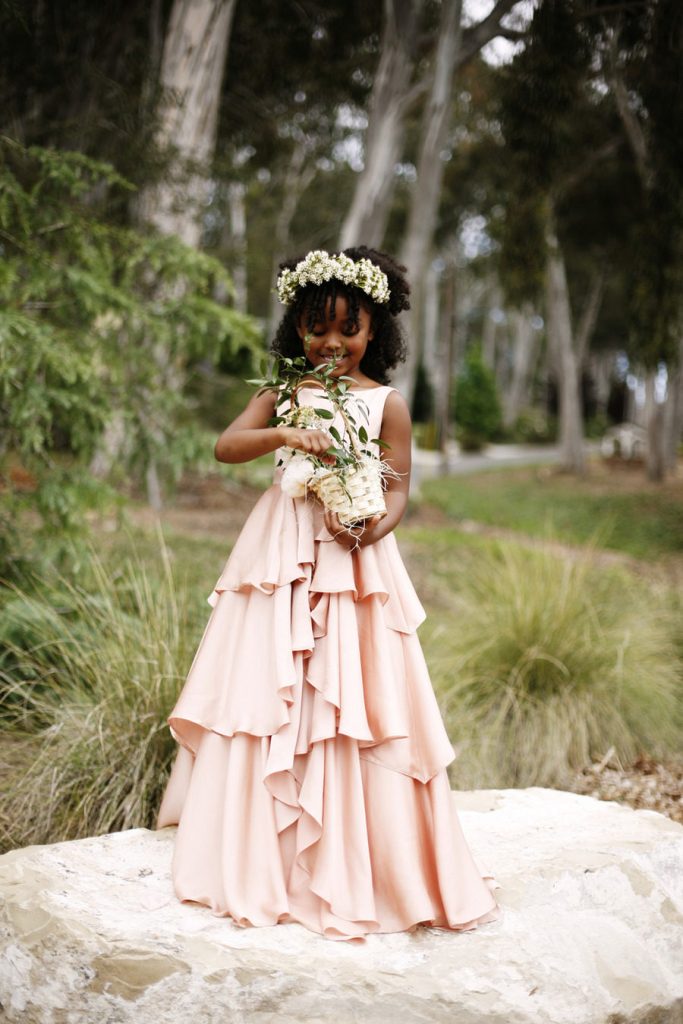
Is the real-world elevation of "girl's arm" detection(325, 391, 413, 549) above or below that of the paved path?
below

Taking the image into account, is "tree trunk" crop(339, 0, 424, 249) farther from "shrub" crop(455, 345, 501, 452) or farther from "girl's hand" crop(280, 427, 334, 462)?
"shrub" crop(455, 345, 501, 452)

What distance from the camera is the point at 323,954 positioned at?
7.43ft

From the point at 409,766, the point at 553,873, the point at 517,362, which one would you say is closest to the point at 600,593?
the point at 553,873

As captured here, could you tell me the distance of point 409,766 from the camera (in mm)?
2512

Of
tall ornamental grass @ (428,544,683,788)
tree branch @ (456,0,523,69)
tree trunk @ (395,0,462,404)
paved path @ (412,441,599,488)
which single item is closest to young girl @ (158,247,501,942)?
tall ornamental grass @ (428,544,683,788)

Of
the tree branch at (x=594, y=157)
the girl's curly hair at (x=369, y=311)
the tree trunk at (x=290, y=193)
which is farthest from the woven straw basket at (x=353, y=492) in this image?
the tree trunk at (x=290, y=193)

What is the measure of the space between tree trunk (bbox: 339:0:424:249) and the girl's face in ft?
22.2

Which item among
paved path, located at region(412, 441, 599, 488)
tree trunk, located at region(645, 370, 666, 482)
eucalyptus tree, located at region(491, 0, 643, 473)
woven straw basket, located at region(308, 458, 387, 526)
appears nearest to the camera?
woven straw basket, located at region(308, 458, 387, 526)

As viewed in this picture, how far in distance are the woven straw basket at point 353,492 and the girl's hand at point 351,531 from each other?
0.03 metres

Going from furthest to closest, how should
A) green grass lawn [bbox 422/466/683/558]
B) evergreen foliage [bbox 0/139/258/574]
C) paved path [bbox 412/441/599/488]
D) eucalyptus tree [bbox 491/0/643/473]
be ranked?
paved path [bbox 412/441/599/488], green grass lawn [bbox 422/466/683/558], eucalyptus tree [bbox 491/0/643/473], evergreen foliage [bbox 0/139/258/574]

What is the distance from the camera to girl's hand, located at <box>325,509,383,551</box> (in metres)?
2.47

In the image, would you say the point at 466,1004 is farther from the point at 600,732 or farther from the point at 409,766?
the point at 600,732

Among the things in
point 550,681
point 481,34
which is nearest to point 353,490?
point 550,681

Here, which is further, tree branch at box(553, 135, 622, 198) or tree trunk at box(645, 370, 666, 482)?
tree trunk at box(645, 370, 666, 482)
